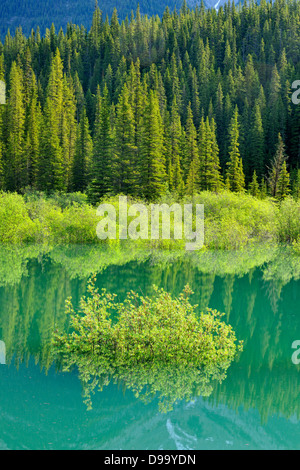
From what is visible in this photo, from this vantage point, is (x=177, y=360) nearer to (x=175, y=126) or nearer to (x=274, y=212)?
(x=274, y=212)

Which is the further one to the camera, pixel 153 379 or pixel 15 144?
pixel 15 144

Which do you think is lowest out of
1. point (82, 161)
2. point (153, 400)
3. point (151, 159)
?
point (153, 400)

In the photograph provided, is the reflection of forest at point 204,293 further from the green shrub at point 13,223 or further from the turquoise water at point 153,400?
the green shrub at point 13,223

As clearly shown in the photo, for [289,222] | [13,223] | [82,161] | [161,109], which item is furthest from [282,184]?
[13,223]

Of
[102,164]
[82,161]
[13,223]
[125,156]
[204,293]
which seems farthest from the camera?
[82,161]

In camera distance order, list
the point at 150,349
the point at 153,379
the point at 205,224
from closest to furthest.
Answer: the point at 153,379 < the point at 150,349 < the point at 205,224

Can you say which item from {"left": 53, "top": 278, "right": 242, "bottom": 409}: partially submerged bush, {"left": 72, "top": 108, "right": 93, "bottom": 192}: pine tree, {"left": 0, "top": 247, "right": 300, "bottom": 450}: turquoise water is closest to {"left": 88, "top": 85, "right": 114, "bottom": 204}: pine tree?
{"left": 72, "top": 108, "right": 93, "bottom": 192}: pine tree

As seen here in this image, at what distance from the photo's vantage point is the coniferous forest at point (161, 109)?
175 feet

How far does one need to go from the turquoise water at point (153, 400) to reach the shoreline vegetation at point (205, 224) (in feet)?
54.3

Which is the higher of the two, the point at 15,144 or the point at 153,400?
the point at 15,144

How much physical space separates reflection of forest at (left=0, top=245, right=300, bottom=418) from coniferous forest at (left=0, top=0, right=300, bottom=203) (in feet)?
67.7

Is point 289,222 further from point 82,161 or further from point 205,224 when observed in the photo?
point 82,161

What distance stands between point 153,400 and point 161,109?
281 feet

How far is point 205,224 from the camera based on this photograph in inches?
1602
